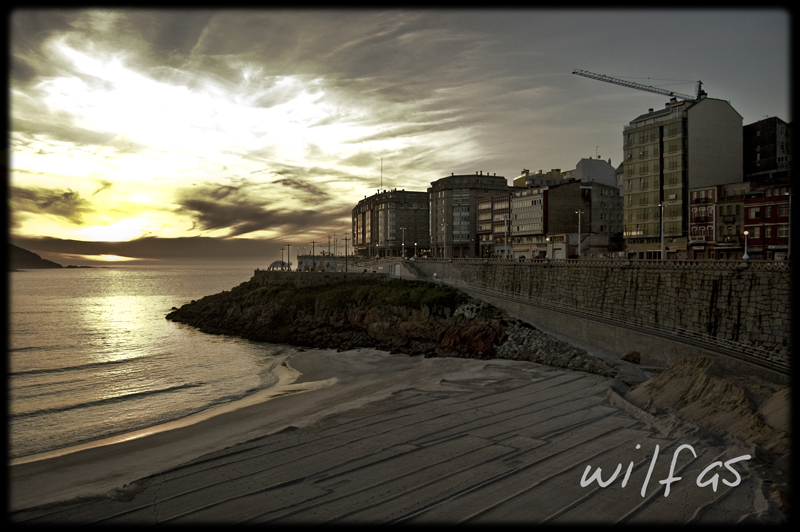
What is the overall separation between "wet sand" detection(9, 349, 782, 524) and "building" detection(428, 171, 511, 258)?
90.5m

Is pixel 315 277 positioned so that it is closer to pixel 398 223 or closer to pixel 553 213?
pixel 553 213

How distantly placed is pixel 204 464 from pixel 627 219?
62.2m

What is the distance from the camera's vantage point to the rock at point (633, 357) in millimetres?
26672

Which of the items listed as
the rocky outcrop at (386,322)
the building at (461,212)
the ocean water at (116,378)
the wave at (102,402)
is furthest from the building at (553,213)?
the wave at (102,402)

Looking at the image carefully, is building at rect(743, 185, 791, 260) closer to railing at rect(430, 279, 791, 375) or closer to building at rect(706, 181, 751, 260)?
building at rect(706, 181, 751, 260)

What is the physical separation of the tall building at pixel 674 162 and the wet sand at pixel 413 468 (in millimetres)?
44263

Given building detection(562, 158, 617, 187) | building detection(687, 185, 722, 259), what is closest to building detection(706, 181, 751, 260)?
building detection(687, 185, 722, 259)

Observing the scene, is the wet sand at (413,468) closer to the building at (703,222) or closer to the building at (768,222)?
the building at (768,222)

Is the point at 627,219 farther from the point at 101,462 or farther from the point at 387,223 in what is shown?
the point at 387,223

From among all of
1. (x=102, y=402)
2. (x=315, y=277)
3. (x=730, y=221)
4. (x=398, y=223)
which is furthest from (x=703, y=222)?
(x=398, y=223)

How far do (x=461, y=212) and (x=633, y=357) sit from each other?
8905cm

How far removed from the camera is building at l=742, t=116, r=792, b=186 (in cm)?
6159

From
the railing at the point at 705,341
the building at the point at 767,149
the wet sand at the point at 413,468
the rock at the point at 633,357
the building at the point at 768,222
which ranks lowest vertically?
the wet sand at the point at 413,468

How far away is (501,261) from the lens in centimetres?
5112
